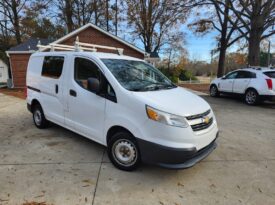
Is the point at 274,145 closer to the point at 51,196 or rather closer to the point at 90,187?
the point at 90,187

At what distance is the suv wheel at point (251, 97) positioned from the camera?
421 inches

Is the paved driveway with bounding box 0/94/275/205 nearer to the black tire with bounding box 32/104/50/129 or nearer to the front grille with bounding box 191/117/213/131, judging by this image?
the black tire with bounding box 32/104/50/129

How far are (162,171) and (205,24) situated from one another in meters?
21.9

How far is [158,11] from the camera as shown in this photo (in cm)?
2942

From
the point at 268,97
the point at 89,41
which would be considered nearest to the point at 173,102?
the point at 268,97

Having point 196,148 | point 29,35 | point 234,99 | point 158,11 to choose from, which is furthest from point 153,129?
point 29,35

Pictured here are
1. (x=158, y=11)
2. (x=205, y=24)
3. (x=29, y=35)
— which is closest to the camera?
(x=205, y=24)

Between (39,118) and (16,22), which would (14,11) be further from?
(39,118)

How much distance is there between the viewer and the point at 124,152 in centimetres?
399

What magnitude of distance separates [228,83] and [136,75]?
30.1ft

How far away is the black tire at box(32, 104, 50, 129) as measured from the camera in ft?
20.0

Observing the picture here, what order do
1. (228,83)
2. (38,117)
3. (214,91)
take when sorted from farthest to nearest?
(214,91) → (228,83) → (38,117)

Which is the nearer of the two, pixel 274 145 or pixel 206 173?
pixel 206 173

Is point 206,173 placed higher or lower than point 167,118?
lower
